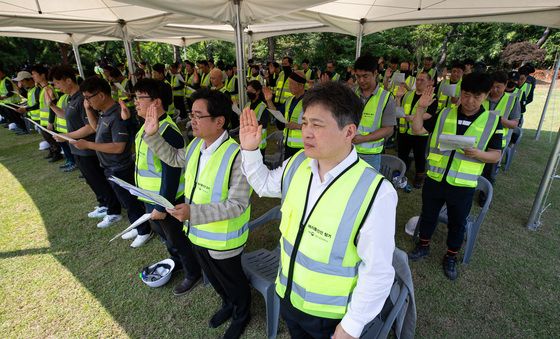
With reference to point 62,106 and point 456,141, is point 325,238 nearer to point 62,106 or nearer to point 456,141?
point 456,141

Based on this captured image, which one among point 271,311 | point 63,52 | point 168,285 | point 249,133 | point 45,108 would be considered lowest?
point 168,285

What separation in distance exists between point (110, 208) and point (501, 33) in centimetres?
3023

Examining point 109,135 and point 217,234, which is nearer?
point 217,234

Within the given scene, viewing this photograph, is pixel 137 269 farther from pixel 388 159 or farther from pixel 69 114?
pixel 388 159

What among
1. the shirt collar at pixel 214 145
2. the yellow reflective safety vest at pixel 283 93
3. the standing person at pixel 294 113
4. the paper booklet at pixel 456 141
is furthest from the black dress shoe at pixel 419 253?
the yellow reflective safety vest at pixel 283 93

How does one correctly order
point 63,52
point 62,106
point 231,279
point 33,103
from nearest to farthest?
point 231,279 → point 62,106 → point 33,103 → point 63,52

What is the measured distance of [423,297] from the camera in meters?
2.60

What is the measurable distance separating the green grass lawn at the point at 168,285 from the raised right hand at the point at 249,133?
1649 millimetres

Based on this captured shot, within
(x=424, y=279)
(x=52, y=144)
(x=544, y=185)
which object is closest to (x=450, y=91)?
(x=544, y=185)

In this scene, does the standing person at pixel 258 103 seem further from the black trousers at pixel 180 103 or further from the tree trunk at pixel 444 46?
the tree trunk at pixel 444 46

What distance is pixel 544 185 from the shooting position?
3531 mm

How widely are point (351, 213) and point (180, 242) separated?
6.16 ft

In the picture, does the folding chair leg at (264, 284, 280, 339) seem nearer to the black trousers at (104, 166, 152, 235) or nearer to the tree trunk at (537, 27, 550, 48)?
the black trousers at (104, 166, 152, 235)

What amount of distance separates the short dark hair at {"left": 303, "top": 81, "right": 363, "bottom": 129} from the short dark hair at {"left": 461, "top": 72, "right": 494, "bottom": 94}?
171cm
